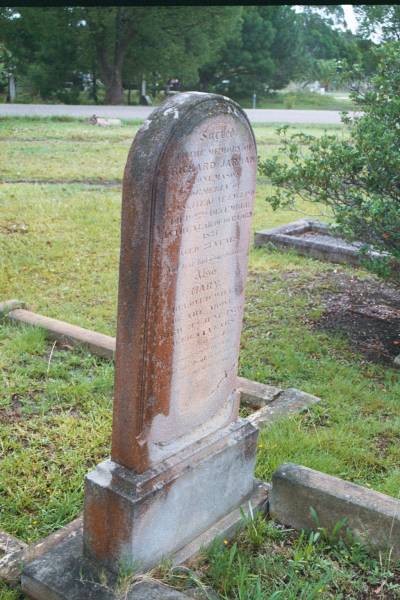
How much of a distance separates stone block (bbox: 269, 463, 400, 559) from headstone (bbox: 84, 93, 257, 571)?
0.30 m

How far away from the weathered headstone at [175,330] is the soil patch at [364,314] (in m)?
2.78

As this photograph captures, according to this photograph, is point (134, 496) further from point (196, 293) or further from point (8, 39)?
point (8, 39)

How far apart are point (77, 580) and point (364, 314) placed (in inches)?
173

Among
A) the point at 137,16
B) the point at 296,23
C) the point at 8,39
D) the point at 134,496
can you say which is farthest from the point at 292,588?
the point at 296,23

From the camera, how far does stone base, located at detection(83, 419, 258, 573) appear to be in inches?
112

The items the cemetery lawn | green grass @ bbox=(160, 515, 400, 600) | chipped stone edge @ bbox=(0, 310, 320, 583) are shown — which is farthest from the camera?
the cemetery lawn

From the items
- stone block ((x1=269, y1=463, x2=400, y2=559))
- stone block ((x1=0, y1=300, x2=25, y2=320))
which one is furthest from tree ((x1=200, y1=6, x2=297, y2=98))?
stone block ((x1=269, y1=463, x2=400, y2=559))

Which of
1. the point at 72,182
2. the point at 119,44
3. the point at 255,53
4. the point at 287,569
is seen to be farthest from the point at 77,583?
the point at 255,53

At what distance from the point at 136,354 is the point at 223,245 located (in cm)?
63

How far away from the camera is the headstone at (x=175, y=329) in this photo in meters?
2.61

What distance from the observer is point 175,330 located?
2.86 metres

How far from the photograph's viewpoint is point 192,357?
9.93 feet

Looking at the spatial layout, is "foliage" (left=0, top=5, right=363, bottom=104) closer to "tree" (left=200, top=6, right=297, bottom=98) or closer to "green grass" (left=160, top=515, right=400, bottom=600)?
"tree" (left=200, top=6, right=297, bottom=98)

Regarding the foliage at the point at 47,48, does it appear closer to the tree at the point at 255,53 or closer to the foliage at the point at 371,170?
the tree at the point at 255,53
